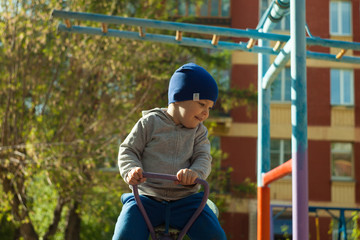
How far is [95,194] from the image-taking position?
8.00m

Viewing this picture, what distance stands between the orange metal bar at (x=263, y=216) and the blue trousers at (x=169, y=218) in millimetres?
1523

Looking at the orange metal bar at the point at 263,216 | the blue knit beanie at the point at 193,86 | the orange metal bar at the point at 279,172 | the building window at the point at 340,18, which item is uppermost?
the building window at the point at 340,18

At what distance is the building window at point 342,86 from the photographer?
14.6 meters

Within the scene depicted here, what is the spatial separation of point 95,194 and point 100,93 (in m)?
2.00

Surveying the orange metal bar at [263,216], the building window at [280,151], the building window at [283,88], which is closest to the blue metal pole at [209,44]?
the orange metal bar at [263,216]

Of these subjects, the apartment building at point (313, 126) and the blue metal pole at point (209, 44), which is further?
the apartment building at point (313, 126)

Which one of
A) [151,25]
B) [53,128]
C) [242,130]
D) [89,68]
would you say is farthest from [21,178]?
[242,130]

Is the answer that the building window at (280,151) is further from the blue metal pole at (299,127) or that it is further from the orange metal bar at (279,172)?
the blue metal pole at (299,127)

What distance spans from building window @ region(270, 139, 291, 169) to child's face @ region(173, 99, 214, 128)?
Result: 1217 centimetres

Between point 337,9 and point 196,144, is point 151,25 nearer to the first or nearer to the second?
point 196,144

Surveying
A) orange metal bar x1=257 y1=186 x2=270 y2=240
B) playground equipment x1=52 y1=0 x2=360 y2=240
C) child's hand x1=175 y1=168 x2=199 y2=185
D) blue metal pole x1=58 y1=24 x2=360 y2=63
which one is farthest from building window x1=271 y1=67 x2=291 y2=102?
child's hand x1=175 y1=168 x2=199 y2=185

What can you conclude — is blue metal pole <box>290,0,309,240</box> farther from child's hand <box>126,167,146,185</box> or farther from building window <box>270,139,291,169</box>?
building window <box>270,139,291,169</box>

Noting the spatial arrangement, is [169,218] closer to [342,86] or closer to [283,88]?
[283,88]

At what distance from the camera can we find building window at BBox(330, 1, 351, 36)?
1491 centimetres
